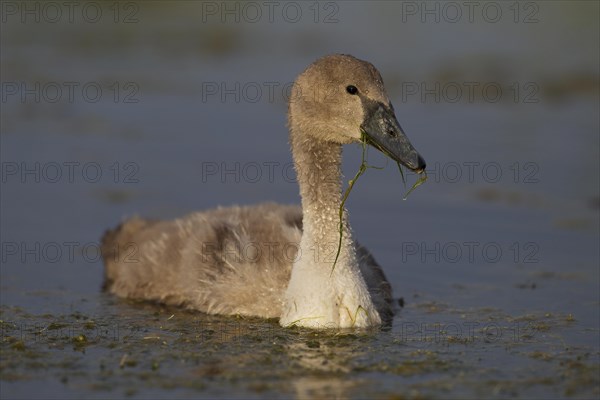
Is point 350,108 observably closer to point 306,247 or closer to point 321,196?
point 321,196

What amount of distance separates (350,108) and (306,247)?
3.89 ft

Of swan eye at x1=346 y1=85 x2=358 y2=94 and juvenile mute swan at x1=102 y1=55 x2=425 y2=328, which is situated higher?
swan eye at x1=346 y1=85 x2=358 y2=94

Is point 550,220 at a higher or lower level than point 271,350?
higher

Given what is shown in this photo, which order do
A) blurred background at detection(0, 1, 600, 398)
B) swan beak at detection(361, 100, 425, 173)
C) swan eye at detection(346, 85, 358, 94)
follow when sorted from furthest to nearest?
blurred background at detection(0, 1, 600, 398), swan eye at detection(346, 85, 358, 94), swan beak at detection(361, 100, 425, 173)

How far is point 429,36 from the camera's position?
20.3 m

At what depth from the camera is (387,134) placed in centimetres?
930

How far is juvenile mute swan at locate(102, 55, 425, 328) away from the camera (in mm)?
9281

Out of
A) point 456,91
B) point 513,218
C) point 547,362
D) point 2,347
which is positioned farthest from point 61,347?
point 456,91

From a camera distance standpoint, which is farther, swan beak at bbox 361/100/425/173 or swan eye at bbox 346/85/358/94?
swan eye at bbox 346/85/358/94

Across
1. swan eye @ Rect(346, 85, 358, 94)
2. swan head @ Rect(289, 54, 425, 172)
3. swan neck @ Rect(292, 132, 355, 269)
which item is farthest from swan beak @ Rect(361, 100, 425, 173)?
swan neck @ Rect(292, 132, 355, 269)

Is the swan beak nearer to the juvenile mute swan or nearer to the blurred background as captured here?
the juvenile mute swan

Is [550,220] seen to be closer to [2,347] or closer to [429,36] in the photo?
[2,347]

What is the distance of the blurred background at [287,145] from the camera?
427 inches

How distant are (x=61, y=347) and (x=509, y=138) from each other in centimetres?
836
